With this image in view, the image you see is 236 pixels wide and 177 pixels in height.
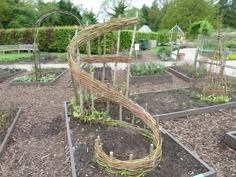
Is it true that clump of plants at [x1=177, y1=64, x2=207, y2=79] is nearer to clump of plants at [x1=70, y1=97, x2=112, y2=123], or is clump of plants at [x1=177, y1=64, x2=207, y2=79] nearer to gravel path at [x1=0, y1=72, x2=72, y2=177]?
gravel path at [x1=0, y1=72, x2=72, y2=177]

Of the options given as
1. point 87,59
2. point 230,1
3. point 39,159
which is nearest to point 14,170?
point 39,159

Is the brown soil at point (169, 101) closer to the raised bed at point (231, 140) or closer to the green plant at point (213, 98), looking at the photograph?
the green plant at point (213, 98)

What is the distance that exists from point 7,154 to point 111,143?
5.35ft

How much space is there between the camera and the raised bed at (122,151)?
99.3 inches

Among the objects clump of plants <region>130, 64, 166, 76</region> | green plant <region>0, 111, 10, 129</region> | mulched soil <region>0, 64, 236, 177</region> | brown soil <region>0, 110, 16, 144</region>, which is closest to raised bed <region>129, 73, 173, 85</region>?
clump of plants <region>130, 64, 166, 76</region>

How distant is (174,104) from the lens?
15.6ft

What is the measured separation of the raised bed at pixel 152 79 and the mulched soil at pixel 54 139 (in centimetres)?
268

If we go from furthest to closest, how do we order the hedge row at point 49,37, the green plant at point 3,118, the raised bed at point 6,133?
1. the hedge row at point 49,37
2. the green plant at point 3,118
3. the raised bed at point 6,133

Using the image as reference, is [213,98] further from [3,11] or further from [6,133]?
[3,11]

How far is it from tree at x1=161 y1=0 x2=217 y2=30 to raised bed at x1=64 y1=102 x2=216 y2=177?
29861mm

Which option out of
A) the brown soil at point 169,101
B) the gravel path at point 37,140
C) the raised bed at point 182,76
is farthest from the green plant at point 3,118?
the raised bed at point 182,76

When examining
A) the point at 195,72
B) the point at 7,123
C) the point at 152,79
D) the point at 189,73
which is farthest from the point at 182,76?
the point at 7,123

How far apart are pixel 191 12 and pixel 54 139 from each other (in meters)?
31.4

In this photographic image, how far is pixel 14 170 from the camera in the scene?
2840 millimetres
